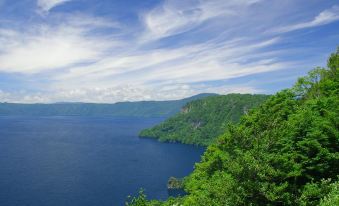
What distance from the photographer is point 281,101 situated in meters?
51.6

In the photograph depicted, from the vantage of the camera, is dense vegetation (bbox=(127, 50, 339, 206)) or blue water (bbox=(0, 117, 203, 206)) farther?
blue water (bbox=(0, 117, 203, 206))

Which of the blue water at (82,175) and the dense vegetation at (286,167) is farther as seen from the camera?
the blue water at (82,175)

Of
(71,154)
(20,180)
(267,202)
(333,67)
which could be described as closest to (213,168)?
(267,202)

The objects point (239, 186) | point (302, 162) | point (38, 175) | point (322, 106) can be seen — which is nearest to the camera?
point (239, 186)

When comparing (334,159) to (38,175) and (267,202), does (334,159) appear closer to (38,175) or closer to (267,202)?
(267,202)

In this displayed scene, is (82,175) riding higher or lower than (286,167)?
lower

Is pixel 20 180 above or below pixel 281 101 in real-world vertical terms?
below

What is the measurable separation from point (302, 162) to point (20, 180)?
123 m

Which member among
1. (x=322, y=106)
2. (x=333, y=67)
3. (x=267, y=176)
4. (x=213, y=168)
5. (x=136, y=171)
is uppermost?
(x=333, y=67)

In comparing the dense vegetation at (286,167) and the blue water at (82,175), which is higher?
the dense vegetation at (286,167)

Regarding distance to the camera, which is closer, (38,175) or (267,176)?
(267,176)

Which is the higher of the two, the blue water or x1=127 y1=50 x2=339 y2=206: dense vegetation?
x1=127 y1=50 x2=339 y2=206: dense vegetation

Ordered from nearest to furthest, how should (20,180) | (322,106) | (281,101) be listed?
(322,106) → (281,101) → (20,180)

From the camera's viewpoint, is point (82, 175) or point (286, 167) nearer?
point (286, 167)
